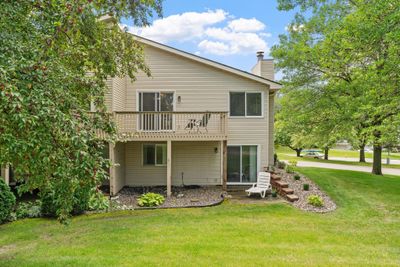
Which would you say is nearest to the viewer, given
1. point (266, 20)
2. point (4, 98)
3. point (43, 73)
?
point (4, 98)

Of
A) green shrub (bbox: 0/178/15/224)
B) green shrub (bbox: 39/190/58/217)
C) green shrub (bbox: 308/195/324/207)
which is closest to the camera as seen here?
green shrub (bbox: 0/178/15/224)

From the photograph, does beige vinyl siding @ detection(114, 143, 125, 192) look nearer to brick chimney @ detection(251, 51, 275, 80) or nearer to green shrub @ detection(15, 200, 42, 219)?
green shrub @ detection(15, 200, 42, 219)

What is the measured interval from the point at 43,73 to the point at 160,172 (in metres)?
10.4

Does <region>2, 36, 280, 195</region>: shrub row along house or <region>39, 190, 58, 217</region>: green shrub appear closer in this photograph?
<region>39, 190, 58, 217</region>: green shrub

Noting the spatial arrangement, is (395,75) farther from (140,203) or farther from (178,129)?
(140,203)

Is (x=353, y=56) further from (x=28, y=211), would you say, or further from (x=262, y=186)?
(x=28, y=211)

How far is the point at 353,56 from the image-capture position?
1269 centimetres

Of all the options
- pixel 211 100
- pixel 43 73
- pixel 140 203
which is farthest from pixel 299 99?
pixel 43 73

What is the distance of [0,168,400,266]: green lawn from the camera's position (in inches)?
218

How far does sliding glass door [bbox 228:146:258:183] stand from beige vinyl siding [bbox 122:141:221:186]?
0.58 meters

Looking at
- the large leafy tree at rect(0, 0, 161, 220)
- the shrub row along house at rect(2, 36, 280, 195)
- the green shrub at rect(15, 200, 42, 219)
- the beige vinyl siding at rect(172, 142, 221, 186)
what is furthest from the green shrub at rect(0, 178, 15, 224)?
the beige vinyl siding at rect(172, 142, 221, 186)

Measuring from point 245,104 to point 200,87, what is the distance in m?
2.20

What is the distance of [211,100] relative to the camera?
12852mm

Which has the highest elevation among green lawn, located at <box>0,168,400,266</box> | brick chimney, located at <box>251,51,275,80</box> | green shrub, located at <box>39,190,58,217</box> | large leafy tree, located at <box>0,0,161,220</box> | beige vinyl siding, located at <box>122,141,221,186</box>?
brick chimney, located at <box>251,51,275,80</box>
